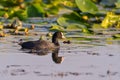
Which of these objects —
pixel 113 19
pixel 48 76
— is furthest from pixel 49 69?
pixel 113 19

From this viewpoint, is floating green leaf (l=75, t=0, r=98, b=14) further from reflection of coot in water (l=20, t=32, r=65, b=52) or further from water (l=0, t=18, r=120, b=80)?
reflection of coot in water (l=20, t=32, r=65, b=52)

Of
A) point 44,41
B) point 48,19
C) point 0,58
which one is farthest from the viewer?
point 48,19

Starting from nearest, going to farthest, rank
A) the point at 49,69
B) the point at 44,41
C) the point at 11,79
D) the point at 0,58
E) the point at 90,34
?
the point at 11,79 → the point at 49,69 → the point at 0,58 → the point at 44,41 → the point at 90,34

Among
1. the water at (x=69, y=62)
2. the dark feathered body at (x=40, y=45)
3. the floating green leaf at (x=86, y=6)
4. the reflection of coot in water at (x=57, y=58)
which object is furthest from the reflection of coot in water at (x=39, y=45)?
Answer: the floating green leaf at (x=86, y=6)

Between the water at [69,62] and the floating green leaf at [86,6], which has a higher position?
the floating green leaf at [86,6]

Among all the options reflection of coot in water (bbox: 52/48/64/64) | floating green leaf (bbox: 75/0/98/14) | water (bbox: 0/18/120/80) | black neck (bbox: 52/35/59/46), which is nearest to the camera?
water (bbox: 0/18/120/80)

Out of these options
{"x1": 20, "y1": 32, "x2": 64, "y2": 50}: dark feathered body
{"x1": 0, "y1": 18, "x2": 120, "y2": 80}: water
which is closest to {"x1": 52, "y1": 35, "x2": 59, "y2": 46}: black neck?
{"x1": 20, "y1": 32, "x2": 64, "y2": 50}: dark feathered body

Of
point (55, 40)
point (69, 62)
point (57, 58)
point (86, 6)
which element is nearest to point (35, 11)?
point (86, 6)

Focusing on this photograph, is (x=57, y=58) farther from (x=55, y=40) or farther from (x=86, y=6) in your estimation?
(x=86, y=6)

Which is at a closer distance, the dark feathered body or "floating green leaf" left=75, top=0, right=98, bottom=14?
the dark feathered body

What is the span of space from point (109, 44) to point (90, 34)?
1.25 metres

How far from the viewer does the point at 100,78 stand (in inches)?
422

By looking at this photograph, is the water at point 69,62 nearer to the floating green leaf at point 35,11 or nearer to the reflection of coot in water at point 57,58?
the reflection of coot in water at point 57,58

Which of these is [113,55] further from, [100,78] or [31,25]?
[31,25]
